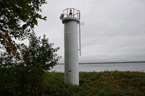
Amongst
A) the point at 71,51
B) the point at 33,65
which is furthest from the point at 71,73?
the point at 33,65

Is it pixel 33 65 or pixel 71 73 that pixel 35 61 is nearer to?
pixel 33 65

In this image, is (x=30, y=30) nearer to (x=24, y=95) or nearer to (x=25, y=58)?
(x=25, y=58)

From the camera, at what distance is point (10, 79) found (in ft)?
22.4

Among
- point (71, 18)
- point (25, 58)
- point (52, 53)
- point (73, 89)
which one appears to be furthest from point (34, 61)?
point (71, 18)

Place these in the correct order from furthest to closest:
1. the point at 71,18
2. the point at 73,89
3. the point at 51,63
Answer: the point at 71,18
the point at 73,89
the point at 51,63

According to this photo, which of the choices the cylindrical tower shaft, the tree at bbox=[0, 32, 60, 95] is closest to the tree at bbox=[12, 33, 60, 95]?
the tree at bbox=[0, 32, 60, 95]

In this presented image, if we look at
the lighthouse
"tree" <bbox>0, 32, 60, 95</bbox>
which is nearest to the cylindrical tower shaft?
the lighthouse

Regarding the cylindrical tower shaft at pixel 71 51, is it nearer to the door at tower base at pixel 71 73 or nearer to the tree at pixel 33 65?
the door at tower base at pixel 71 73

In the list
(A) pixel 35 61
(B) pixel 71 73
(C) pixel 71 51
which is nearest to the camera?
(A) pixel 35 61

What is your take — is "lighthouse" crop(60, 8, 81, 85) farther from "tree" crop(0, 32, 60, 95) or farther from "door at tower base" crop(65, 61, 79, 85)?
"tree" crop(0, 32, 60, 95)

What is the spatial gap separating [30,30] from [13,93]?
4.11 meters

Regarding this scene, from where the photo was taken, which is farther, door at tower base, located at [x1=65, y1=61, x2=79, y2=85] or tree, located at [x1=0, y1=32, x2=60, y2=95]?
door at tower base, located at [x1=65, y1=61, x2=79, y2=85]

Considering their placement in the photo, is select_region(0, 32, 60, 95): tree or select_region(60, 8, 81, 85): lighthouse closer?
select_region(0, 32, 60, 95): tree

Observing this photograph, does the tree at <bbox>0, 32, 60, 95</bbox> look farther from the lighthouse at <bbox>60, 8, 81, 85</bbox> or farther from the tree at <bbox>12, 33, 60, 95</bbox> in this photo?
the lighthouse at <bbox>60, 8, 81, 85</bbox>
